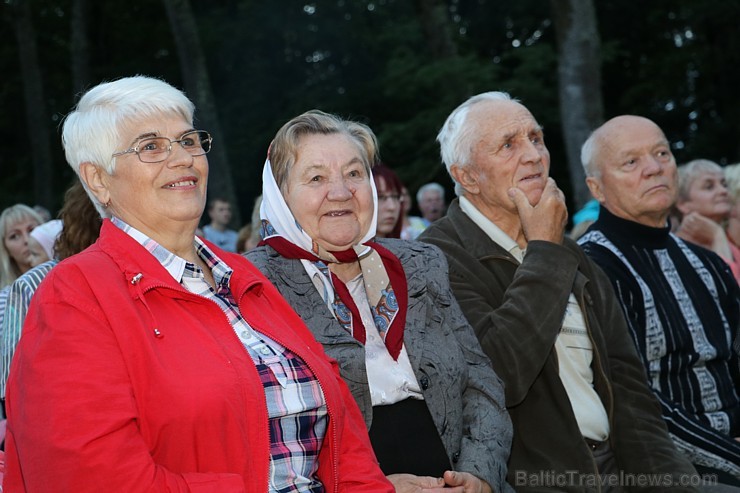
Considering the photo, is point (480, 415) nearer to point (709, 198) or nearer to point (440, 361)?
point (440, 361)

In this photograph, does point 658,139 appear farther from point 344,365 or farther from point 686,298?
point 344,365

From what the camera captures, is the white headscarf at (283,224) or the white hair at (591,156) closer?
the white headscarf at (283,224)

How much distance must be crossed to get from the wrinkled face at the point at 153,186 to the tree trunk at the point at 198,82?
11106 millimetres

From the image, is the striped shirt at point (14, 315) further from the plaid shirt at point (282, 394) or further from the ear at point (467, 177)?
the ear at point (467, 177)

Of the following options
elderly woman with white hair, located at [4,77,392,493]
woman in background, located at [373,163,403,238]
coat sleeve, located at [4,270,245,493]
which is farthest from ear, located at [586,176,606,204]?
coat sleeve, located at [4,270,245,493]

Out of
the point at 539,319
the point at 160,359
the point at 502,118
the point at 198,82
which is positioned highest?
the point at 198,82

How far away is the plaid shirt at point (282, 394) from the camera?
2525 mm

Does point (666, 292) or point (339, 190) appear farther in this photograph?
point (666, 292)

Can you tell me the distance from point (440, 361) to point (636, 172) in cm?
183

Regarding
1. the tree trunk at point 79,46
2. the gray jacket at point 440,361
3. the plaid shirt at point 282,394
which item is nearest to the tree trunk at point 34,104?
the tree trunk at point 79,46

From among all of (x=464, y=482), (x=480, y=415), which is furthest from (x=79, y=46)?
(x=464, y=482)

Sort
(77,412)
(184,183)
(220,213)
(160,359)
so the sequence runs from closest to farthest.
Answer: (77,412) < (160,359) < (184,183) < (220,213)

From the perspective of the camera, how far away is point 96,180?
2633mm

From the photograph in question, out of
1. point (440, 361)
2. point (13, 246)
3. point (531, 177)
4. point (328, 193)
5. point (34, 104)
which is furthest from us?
point (34, 104)
